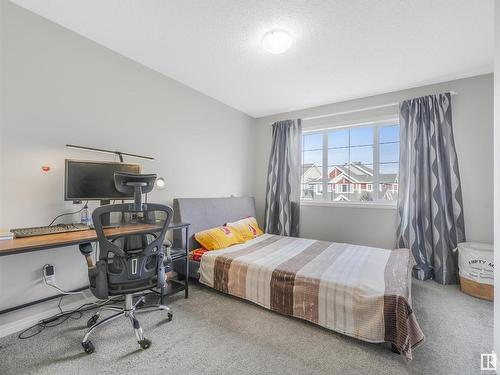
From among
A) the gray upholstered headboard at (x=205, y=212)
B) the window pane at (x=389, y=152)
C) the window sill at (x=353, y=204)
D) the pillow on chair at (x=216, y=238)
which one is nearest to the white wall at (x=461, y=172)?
the window sill at (x=353, y=204)

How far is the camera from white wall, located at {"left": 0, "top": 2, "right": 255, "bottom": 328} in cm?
176

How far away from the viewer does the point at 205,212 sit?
3.12 meters

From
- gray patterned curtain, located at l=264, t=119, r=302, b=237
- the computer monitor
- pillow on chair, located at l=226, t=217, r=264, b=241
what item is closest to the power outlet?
the computer monitor

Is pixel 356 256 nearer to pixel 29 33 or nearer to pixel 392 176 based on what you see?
pixel 392 176

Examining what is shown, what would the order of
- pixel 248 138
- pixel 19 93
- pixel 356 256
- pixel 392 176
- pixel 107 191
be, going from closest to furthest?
1. pixel 19 93
2. pixel 107 191
3. pixel 356 256
4. pixel 392 176
5. pixel 248 138

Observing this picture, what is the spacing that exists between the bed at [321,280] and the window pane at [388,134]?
1.68m

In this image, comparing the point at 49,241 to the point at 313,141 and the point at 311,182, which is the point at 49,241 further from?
the point at 313,141

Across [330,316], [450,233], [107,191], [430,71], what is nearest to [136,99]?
[107,191]

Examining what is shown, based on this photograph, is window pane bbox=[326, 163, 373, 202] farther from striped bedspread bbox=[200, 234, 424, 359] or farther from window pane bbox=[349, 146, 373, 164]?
striped bedspread bbox=[200, 234, 424, 359]

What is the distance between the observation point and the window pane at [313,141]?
156 inches

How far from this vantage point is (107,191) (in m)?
2.08

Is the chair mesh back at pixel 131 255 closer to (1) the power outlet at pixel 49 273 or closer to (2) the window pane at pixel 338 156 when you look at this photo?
(1) the power outlet at pixel 49 273

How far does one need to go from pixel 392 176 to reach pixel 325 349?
2.69m

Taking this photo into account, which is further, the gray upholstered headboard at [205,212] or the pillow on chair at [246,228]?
the pillow on chair at [246,228]
